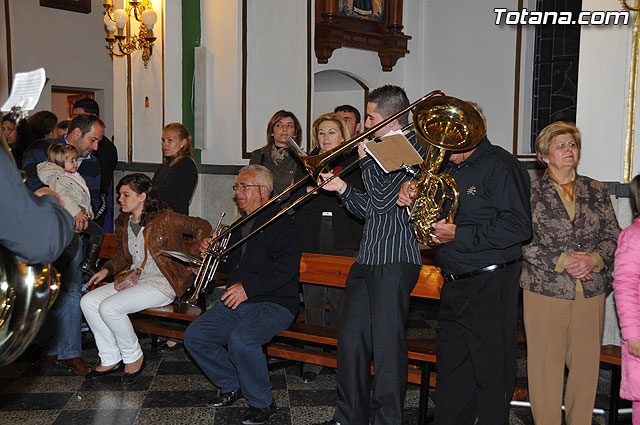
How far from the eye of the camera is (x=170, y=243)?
4.92 metres

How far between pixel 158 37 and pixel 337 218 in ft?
14.0

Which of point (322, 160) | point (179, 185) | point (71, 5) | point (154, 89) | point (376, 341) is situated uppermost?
point (71, 5)

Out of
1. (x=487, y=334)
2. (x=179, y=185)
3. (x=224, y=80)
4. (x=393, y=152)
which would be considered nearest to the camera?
(x=393, y=152)

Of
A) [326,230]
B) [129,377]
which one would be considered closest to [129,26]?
[326,230]

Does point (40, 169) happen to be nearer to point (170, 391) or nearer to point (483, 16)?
point (170, 391)

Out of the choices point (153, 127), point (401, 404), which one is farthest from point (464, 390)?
point (153, 127)

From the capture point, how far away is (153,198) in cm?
497

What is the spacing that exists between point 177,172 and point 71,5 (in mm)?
8238

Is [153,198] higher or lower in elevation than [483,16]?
lower

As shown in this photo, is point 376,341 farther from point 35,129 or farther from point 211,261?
point 35,129

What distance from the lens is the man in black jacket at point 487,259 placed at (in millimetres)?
3309

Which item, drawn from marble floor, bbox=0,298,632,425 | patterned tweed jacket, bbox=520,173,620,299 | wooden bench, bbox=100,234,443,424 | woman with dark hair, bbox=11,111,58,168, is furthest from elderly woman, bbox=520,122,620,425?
woman with dark hair, bbox=11,111,58,168

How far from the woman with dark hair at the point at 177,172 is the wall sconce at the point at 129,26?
240cm

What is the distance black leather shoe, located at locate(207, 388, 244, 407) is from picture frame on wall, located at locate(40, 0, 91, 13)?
10.1m
